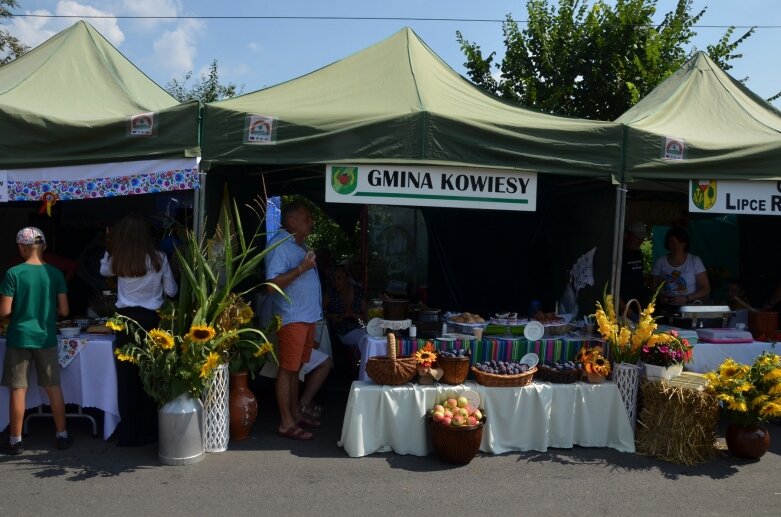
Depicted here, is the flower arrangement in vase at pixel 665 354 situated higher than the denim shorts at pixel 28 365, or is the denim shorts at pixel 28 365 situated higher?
the flower arrangement in vase at pixel 665 354

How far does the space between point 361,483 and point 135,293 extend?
79.7 inches

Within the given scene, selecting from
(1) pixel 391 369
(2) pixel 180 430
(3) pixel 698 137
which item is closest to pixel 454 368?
(1) pixel 391 369

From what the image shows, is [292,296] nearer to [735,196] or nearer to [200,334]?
[200,334]

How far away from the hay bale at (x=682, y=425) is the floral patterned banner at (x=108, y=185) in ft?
12.0

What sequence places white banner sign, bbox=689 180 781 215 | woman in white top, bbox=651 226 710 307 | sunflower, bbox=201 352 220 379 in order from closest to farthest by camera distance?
sunflower, bbox=201 352 220 379, white banner sign, bbox=689 180 781 215, woman in white top, bbox=651 226 710 307

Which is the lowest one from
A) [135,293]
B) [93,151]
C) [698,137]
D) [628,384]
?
[628,384]

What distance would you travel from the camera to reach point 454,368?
4191 millimetres

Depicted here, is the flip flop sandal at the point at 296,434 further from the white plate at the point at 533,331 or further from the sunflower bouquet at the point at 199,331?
the white plate at the point at 533,331

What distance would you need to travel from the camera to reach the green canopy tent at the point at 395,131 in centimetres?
421

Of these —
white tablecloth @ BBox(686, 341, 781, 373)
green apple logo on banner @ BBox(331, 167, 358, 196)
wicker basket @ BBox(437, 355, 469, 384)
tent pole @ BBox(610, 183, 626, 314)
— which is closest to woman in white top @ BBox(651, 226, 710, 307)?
white tablecloth @ BBox(686, 341, 781, 373)

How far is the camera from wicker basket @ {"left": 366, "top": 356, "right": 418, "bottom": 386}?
411 cm

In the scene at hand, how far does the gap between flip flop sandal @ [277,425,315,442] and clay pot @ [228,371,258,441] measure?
289 millimetres

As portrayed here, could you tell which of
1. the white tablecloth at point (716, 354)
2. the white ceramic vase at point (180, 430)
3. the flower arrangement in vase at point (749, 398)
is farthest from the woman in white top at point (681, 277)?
the white ceramic vase at point (180, 430)

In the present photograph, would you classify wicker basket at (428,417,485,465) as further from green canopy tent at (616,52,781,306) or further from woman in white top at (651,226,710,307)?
woman in white top at (651,226,710,307)
